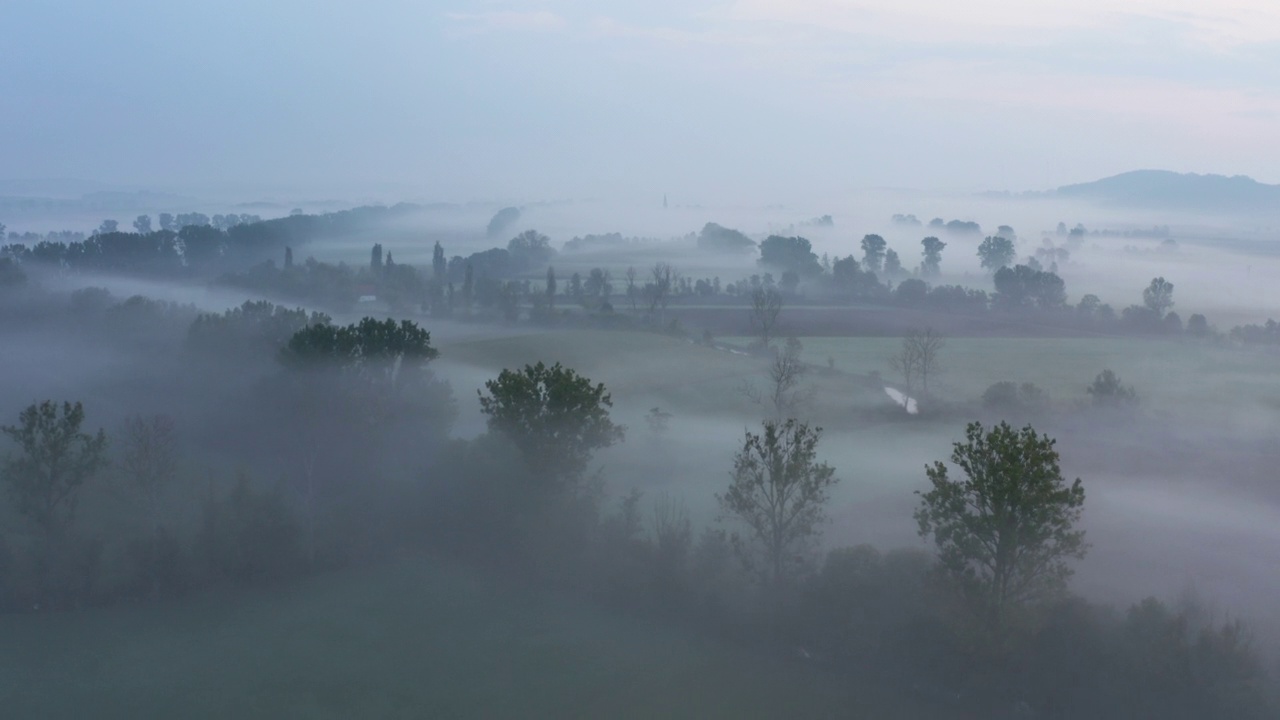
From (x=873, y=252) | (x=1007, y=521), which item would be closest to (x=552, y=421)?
(x=1007, y=521)

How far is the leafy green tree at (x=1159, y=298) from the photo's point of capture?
61531 millimetres

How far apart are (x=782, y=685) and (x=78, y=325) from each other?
38.6m

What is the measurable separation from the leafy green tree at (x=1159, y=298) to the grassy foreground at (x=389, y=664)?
48.0 meters

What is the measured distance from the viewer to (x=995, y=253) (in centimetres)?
9719

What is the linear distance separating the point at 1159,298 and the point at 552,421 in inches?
1894

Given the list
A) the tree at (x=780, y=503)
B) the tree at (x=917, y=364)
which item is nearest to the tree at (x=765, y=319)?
the tree at (x=917, y=364)

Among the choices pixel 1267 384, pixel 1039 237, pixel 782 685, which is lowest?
pixel 782 685

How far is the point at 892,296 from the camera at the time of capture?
7575 centimetres

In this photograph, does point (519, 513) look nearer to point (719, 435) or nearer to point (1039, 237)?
point (719, 435)

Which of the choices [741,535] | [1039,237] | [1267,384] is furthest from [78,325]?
[1039,237]

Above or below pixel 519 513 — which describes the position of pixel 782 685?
below

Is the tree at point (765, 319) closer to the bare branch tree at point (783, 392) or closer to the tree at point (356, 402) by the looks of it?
the bare branch tree at point (783, 392)

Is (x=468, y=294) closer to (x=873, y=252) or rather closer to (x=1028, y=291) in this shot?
(x=1028, y=291)

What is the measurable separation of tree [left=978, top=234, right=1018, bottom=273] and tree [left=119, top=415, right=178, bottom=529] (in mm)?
80580
